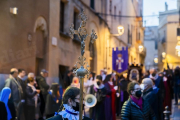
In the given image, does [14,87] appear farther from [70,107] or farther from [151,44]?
[151,44]

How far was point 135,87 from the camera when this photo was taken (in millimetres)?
6402

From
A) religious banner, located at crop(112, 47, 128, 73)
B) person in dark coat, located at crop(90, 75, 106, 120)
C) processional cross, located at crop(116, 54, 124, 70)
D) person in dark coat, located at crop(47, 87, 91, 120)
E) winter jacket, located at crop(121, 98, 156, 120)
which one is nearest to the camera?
person in dark coat, located at crop(47, 87, 91, 120)

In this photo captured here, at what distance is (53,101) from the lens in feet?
33.8

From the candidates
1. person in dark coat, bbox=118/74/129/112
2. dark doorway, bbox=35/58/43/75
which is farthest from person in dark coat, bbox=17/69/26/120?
person in dark coat, bbox=118/74/129/112

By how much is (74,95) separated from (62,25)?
1270 cm

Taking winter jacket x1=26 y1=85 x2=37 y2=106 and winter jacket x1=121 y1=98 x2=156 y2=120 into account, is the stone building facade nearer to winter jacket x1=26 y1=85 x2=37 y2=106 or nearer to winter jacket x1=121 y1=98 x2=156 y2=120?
winter jacket x1=26 y1=85 x2=37 y2=106

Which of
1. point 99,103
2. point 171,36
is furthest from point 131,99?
point 171,36

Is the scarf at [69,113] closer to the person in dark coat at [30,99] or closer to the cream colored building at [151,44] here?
the person in dark coat at [30,99]

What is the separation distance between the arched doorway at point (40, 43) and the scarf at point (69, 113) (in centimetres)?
932

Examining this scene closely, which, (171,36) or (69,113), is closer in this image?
(69,113)

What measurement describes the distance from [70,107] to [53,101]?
6390 mm

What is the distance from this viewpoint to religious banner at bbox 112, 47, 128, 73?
1860 cm

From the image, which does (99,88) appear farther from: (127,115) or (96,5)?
(96,5)

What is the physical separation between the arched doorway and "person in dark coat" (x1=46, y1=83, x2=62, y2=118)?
3256 mm
